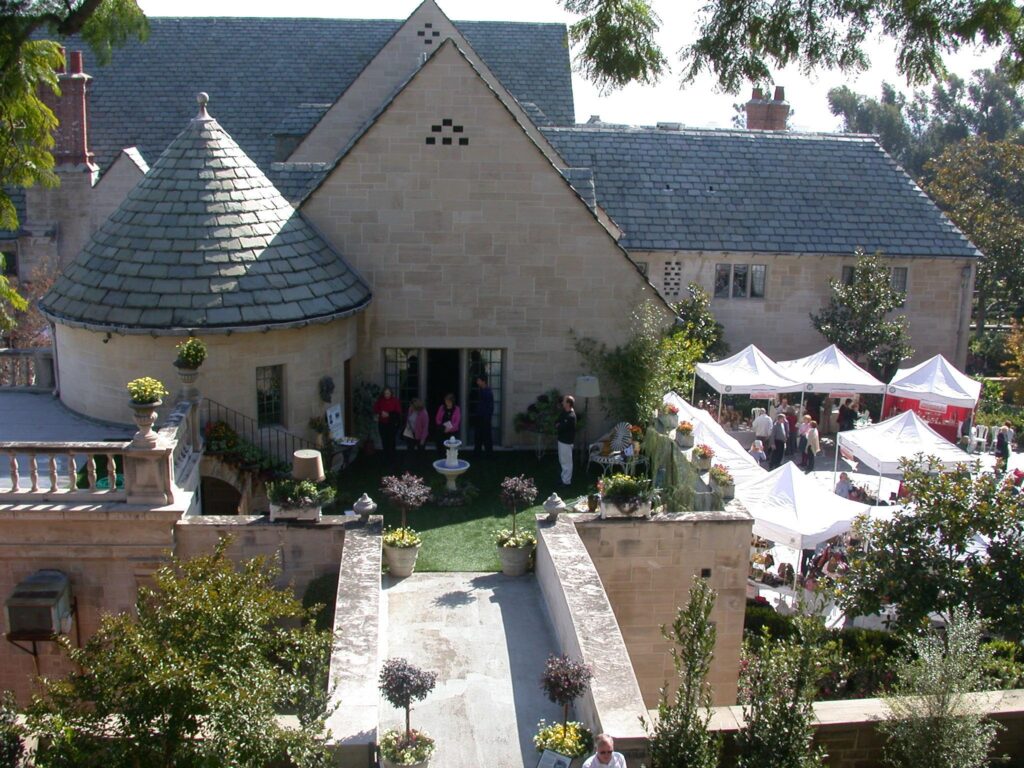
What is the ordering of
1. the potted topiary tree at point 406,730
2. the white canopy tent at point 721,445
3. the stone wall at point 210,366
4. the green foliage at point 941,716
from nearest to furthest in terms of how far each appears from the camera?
the green foliage at point 941,716 → the potted topiary tree at point 406,730 → the stone wall at point 210,366 → the white canopy tent at point 721,445

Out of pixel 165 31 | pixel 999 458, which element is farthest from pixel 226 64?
pixel 999 458

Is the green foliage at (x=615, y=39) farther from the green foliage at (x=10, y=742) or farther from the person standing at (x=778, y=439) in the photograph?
the person standing at (x=778, y=439)

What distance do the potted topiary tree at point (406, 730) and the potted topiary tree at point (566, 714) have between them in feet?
3.88

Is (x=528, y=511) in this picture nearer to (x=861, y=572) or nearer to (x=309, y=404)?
(x=309, y=404)

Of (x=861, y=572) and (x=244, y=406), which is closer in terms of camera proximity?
(x=861, y=572)

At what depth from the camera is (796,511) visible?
62.5 feet

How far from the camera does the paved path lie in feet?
38.0

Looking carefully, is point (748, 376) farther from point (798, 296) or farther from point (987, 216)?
point (987, 216)

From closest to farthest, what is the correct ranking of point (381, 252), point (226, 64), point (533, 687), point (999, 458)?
point (533, 687) < point (381, 252) < point (999, 458) < point (226, 64)

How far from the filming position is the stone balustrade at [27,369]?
2047 cm

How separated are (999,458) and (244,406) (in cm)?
1876

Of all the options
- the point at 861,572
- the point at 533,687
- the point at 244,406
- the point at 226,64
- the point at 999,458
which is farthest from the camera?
the point at 226,64

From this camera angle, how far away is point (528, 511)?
18719 mm

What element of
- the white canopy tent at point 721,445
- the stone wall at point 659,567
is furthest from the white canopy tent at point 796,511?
the stone wall at point 659,567
